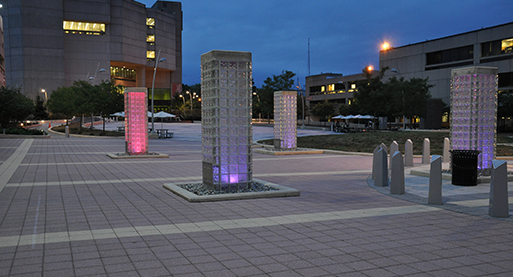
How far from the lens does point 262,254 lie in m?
5.02

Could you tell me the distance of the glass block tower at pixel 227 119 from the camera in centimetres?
898

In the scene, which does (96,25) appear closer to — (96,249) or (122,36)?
(122,36)

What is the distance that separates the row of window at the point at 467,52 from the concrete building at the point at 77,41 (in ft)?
183

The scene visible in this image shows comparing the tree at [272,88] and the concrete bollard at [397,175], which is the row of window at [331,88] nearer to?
the tree at [272,88]

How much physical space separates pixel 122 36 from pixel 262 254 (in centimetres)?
9692

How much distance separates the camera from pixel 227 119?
29.8ft

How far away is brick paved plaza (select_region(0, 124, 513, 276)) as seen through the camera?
4578 mm

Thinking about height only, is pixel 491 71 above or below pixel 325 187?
above

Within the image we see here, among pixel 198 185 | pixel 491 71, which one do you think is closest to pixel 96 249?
pixel 198 185

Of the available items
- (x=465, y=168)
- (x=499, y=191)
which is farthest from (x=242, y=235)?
(x=465, y=168)

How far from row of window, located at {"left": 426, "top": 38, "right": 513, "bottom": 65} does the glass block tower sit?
2254 inches

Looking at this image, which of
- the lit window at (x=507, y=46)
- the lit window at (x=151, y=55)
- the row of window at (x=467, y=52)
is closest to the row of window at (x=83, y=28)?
the lit window at (x=151, y=55)

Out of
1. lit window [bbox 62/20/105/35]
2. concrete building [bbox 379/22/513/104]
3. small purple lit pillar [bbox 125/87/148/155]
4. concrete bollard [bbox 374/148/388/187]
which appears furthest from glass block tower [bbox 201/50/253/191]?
lit window [bbox 62/20/105/35]

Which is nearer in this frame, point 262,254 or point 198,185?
point 262,254
